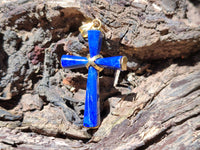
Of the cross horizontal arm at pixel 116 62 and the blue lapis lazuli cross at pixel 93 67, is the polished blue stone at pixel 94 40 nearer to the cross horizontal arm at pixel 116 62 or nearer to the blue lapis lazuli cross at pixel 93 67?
the blue lapis lazuli cross at pixel 93 67

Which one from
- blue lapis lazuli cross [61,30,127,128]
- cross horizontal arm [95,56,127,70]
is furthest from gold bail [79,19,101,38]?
cross horizontal arm [95,56,127,70]

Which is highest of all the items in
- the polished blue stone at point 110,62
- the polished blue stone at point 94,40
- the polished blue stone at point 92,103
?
the polished blue stone at point 94,40

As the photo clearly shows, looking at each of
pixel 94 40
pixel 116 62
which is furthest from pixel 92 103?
pixel 94 40

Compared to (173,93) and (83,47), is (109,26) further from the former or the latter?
(173,93)

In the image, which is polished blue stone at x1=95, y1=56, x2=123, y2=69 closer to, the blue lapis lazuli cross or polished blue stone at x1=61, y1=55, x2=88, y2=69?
the blue lapis lazuli cross

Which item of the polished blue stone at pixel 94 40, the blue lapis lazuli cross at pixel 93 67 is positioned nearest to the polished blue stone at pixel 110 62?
the blue lapis lazuli cross at pixel 93 67

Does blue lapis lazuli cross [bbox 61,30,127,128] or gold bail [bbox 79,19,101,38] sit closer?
blue lapis lazuli cross [bbox 61,30,127,128]

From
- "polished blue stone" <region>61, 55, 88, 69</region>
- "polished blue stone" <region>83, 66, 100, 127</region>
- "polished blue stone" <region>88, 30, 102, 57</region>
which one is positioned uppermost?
"polished blue stone" <region>88, 30, 102, 57</region>

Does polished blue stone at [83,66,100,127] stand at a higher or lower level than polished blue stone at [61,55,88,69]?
lower
